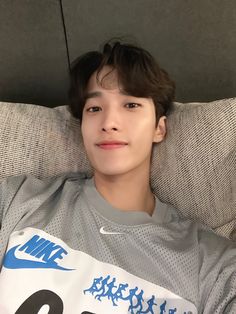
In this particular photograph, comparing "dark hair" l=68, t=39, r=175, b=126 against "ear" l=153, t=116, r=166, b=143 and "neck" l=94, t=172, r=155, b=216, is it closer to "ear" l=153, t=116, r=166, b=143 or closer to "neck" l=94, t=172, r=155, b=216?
"ear" l=153, t=116, r=166, b=143

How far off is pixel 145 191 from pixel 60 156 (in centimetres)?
28

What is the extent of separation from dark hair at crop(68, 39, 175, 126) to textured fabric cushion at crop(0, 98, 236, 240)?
0.21ft

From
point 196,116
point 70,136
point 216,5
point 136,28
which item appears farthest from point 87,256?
point 216,5

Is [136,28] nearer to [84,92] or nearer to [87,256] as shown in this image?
[84,92]

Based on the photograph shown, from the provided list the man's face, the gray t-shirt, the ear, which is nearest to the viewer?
the gray t-shirt

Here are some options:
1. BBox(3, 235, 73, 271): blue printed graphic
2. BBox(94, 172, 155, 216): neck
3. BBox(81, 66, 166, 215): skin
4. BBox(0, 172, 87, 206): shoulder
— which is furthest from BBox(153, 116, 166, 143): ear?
BBox(3, 235, 73, 271): blue printed graphic

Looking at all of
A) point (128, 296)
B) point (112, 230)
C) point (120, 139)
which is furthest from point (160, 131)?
point (128, 296)

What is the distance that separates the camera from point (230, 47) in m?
1.21

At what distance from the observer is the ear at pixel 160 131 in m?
1.10

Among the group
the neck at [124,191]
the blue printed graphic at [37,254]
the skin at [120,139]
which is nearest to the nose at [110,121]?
the skin at [120,139]

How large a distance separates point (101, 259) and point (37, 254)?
0.52 feet

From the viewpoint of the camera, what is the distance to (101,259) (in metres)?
0.90

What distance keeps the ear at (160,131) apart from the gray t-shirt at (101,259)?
20cm

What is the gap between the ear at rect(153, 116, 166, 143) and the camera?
1096mm
